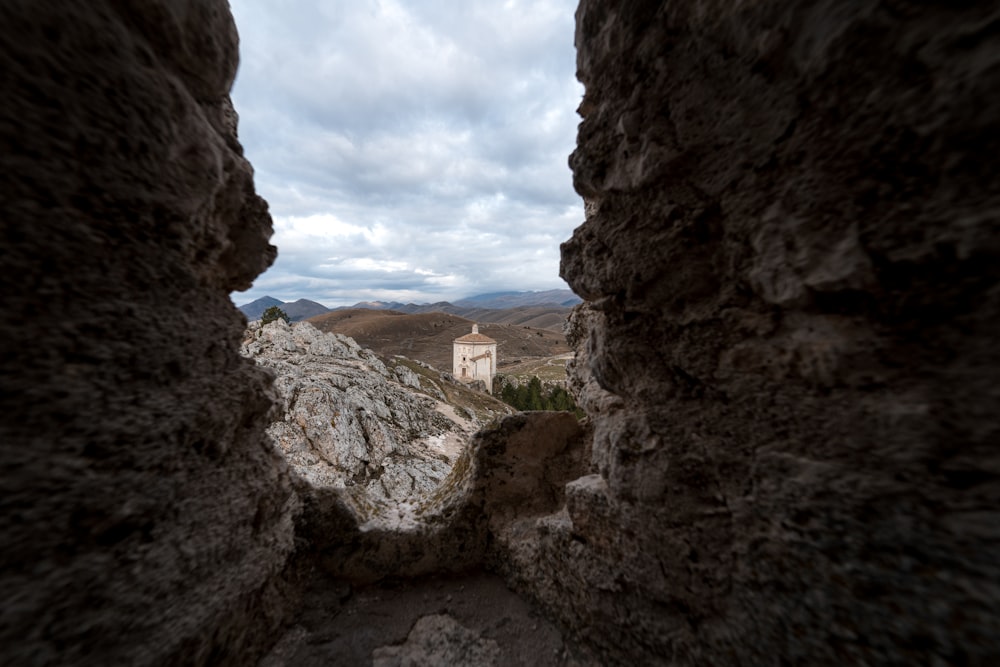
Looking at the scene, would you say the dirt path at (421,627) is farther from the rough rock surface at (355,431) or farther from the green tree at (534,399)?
the green tree at (534,399)

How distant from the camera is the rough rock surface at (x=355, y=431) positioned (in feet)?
58.5

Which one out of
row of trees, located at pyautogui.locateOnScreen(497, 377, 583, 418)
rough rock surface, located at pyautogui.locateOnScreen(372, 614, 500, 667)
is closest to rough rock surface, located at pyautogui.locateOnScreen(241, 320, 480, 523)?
rough rock surface, located at pyautogui.locateOnScreen(372, 614, 500, 667)

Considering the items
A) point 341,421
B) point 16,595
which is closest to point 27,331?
point 16,595

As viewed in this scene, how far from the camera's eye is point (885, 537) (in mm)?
2527

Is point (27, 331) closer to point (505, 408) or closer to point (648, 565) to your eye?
point (648, 565)

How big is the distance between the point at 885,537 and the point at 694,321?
2.13m

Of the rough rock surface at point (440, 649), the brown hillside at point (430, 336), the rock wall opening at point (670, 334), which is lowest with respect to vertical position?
the brown hillside at point (430, 336)

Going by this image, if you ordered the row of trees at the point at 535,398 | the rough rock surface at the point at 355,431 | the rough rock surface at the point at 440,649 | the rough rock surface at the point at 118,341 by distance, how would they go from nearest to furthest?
1. the rough rock surface at the point at 118,341
2. the rough rock surface at the point at 440,649
3. the rough rock surface at the point at 355,431
4. the row of trees at the point at 535,398

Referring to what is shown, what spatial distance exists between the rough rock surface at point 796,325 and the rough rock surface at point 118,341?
171 inches

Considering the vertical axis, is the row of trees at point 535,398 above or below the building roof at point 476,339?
below

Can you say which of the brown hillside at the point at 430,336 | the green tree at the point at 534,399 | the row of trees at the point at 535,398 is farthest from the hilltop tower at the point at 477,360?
the brown hillside at the point at 430,336

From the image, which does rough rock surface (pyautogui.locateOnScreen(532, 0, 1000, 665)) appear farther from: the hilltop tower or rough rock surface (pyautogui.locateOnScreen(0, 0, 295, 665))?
the hilltop tower

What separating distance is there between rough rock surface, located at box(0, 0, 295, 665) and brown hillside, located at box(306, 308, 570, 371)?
101 metres

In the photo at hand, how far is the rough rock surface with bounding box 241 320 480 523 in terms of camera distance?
58.5 ft
